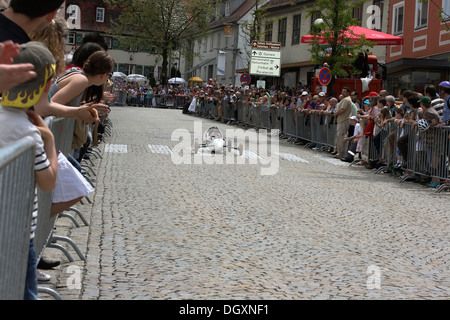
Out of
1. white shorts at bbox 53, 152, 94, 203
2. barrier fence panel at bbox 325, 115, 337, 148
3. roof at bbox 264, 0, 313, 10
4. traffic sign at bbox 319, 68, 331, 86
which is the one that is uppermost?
roof at bbox 264, 0, 313, 10

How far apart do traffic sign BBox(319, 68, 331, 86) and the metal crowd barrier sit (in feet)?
79.8

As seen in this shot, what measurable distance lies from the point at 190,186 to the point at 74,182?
6.82 metres

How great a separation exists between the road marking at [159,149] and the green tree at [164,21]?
50.5 m

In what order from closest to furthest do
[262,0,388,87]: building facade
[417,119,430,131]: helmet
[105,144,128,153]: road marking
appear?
[417,119,430,131]: helmet, [105,144,128,153]: road marking, [262,0,388,87]: building facade

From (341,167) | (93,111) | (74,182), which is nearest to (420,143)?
(341,167)

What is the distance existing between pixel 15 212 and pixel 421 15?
3288cm

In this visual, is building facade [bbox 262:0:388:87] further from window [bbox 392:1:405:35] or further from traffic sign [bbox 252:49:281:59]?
window [bbox 392:1:405:35]

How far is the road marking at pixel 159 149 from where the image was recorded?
18.9m

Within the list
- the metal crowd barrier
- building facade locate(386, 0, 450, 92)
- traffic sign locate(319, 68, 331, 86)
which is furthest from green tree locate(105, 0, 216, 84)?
the metal crowd barrier

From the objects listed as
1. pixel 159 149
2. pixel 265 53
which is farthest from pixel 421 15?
pixel 159 149

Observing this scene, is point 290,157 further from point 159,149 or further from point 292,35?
point 292,35

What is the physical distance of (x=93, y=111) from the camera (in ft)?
23.1

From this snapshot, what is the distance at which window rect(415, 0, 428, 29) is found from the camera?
33594 mm

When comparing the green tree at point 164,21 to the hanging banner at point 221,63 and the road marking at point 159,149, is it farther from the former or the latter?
the road marking at point 159,149
